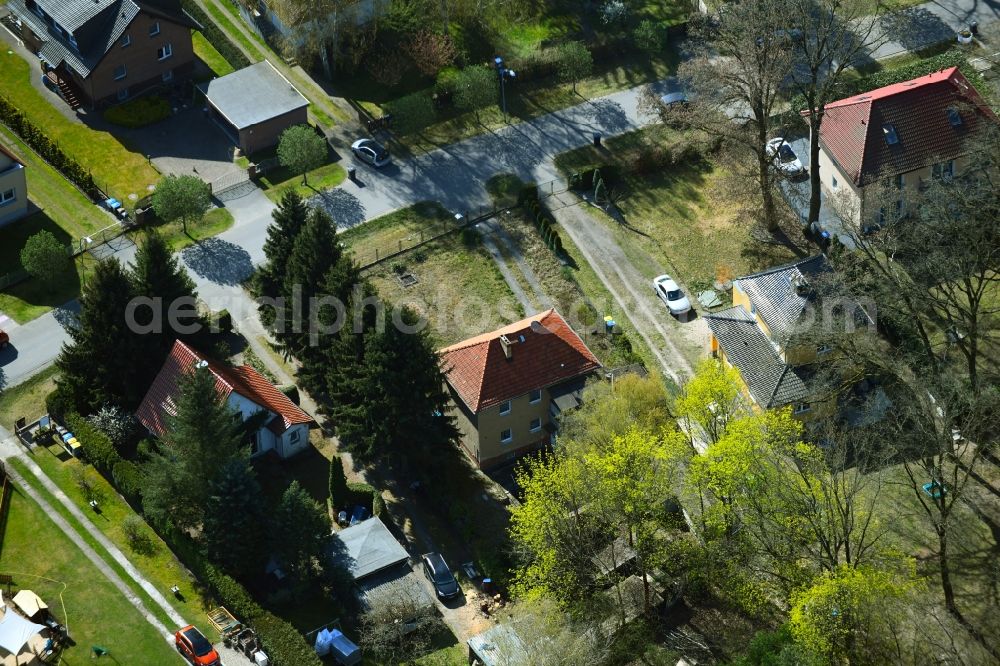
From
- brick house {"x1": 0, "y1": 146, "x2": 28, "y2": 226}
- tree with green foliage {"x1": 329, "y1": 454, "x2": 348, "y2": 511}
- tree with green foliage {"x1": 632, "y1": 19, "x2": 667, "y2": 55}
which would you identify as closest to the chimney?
tree with green foliage {"x1": 329, "y1": 454, "x2": 348, "y2": 511}

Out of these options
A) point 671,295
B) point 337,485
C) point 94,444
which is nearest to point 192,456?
point 94,444

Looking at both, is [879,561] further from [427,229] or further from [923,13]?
[923,13]

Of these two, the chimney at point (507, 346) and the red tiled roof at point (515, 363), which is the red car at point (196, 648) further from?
the chimney at point (507, 346)

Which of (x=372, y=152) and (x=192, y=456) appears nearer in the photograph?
(x=192, y=456)

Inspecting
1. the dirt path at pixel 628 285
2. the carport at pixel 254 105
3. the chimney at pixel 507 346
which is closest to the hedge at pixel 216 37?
the carport at pixel 254 105

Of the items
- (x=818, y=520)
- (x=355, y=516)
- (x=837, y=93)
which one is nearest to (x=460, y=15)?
(x=837, y=93)

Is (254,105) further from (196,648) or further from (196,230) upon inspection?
(196,648)
